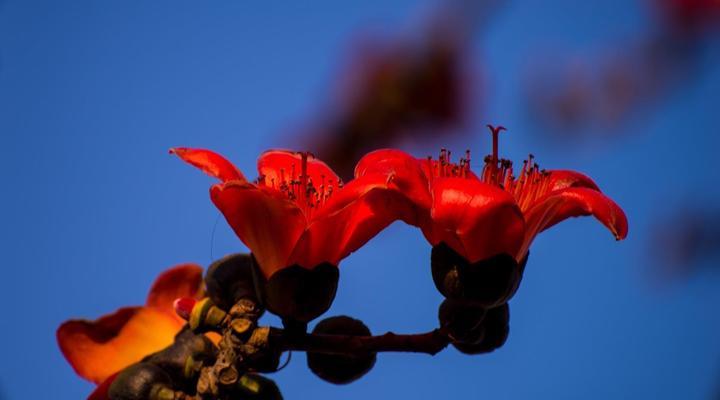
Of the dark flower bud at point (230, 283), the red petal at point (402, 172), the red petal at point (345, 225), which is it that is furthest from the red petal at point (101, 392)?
the red petal at point (402, 172)

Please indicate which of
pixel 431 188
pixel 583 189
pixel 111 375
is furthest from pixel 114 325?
pixel 583 189

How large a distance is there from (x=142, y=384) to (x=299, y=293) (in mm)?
219

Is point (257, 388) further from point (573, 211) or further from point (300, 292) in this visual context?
point (573, 211)

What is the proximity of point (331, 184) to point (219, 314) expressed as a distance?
0.23m

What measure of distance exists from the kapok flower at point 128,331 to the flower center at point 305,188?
0.94 feet

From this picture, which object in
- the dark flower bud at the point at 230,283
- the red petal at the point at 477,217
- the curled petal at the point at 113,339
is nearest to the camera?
the red petal at the point at 477,217

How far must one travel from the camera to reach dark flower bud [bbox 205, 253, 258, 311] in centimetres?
124

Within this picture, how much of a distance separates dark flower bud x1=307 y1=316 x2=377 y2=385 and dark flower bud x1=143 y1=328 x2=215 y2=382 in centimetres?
13

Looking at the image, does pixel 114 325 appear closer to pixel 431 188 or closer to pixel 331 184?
pixel 331 184

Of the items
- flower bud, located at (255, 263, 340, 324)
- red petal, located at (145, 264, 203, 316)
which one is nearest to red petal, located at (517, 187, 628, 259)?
flower bud, located at (255, 263, 340, 324)

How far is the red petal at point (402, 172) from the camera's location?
1134 mm

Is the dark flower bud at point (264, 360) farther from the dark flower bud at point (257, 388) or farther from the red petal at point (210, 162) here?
the red petal at point (210, 162)

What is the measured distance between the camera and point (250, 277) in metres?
1.25

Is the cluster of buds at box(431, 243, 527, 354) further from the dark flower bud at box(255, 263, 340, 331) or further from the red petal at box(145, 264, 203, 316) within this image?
the red petal at box(145, 264, 203, 316)
